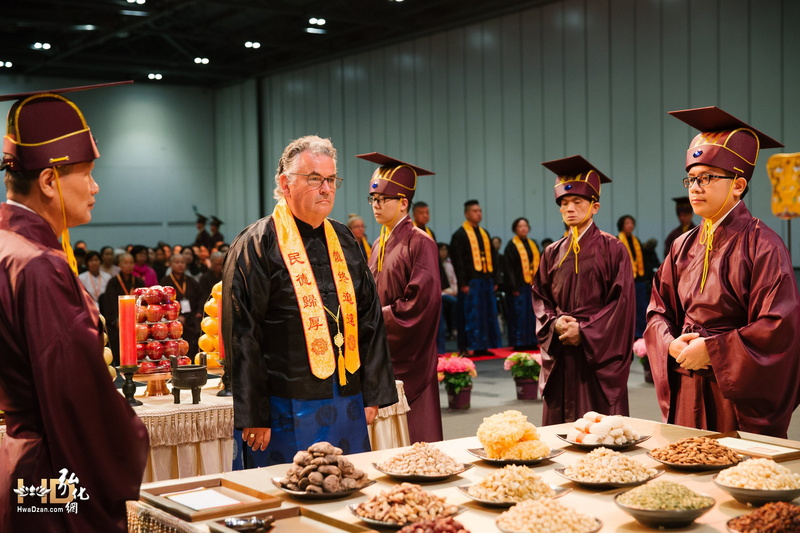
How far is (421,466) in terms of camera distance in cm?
228

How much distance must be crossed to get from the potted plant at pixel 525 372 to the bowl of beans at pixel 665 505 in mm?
5654

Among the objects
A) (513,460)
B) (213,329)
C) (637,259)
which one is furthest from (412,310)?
(637,259)

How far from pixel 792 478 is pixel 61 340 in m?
1.67

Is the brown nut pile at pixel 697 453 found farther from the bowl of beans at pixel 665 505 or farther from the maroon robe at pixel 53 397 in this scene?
the maroon robe at pixel 53 397

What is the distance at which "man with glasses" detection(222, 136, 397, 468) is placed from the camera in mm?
2898

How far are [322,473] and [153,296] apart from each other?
1.93 metres

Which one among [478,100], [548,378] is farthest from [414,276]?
[478,100]

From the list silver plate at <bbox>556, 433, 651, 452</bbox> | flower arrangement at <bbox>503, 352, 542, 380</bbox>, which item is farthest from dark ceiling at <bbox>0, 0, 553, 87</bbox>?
silver plate at <bbox>556, 433, 651, 452</bbox>

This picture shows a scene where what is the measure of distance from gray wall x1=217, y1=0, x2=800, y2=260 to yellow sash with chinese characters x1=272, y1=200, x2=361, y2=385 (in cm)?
894

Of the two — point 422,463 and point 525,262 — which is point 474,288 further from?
point 422,463

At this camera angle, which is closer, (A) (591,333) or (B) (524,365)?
(A) (591,333)

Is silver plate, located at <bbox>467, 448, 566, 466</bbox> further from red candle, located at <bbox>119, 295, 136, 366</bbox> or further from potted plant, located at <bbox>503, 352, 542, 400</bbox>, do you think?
potted plant, located at <bbox>503, 352, 542, 400</bbox>

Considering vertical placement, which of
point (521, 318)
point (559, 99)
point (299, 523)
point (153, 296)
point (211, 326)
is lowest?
point (521, 318)

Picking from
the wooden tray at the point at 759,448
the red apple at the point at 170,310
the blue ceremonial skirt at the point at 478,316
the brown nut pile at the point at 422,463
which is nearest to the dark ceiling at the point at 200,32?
the blue ceremonial skirt at the point at 478,316
